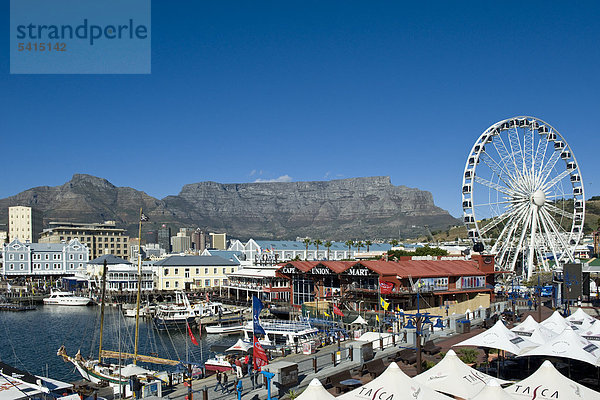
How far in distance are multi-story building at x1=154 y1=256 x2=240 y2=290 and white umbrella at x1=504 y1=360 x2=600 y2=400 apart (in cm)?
9022

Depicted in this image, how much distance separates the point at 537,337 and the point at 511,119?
5907 cm

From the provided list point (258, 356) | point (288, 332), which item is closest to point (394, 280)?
point (288, 332)

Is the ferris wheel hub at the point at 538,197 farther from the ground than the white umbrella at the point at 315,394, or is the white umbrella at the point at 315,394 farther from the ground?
the ferris wheel hub at the point at 538,197

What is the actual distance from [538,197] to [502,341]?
5949 centimetres

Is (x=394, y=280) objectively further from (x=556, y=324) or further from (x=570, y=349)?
(x=570, y=349)

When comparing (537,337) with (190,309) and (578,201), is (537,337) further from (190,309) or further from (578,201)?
(578,201)

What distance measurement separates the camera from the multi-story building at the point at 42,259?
132 metres

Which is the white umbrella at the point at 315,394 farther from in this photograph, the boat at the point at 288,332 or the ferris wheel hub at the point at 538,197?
the ferris wheel hub at the point at 538,197

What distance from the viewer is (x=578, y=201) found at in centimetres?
8619

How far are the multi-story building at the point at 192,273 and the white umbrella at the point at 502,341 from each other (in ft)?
269

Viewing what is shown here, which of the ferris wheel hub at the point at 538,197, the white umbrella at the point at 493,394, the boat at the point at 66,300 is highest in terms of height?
the ferris wheel hub at the point at 538,197

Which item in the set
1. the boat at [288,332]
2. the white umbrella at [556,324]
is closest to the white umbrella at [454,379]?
the white umbrella at [556,324]

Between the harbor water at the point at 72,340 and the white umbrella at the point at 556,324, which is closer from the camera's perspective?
the white umbrella at the point at 556,324

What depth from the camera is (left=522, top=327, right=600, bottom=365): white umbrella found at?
83.7ft
